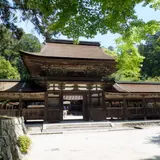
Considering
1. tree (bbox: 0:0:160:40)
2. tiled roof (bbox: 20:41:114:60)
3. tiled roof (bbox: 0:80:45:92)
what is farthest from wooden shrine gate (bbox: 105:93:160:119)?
tree (bbox: 0:0:160:40)

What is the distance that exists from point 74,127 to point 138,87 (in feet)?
26.7

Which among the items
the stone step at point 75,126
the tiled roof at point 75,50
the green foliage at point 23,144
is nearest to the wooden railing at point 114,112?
the stone step at point 75,126

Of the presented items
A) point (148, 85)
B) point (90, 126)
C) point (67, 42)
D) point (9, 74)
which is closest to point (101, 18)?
point (90, 126)

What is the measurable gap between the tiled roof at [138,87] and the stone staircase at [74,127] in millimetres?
4065

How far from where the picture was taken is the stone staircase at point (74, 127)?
42.6 ft

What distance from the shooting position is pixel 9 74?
104 ft

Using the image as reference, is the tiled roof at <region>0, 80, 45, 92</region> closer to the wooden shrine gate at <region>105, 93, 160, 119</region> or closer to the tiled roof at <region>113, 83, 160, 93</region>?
the wooden shrine gate at <region>105, 93, 160, 119</region>

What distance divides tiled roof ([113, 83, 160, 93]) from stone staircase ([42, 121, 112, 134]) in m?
4.06

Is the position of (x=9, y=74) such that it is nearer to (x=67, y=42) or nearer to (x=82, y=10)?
(x=67, y=42)

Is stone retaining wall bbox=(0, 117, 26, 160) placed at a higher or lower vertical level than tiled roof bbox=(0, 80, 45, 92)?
lower

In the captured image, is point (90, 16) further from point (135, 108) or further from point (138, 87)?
point (138, 87)

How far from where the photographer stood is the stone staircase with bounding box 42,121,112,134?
12984 mm

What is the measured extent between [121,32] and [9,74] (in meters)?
29.5

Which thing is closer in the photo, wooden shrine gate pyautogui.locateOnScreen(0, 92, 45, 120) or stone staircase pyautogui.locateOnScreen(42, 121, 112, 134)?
stone staircase pyautogui.locateOnScreen(42, 121, 112, 134)
